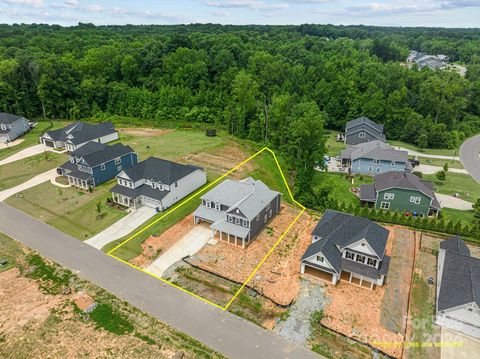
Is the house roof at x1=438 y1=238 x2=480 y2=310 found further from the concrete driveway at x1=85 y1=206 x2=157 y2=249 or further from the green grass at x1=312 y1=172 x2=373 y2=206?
the concrete driveway at x1=85 y1=206 x2=157 y2=249

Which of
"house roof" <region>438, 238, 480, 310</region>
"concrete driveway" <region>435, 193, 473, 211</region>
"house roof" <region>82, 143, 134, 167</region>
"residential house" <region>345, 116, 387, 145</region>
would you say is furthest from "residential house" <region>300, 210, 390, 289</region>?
"residential house" <region>345, 116, 387, 145</region>

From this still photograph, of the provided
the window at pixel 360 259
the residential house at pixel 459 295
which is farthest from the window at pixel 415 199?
the window at pixel 360 259

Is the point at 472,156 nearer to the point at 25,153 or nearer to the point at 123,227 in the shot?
the point at 123,227

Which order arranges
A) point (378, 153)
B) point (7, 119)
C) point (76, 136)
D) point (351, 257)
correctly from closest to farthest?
1. point (351, 257)
2. point (378, 153)
3. point (76, 136)
4. point (7, 119)

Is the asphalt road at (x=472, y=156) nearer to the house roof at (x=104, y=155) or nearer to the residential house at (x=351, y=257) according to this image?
the residential house at (x=351, y=257)

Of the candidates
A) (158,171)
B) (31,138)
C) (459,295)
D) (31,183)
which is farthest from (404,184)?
(31,138)
